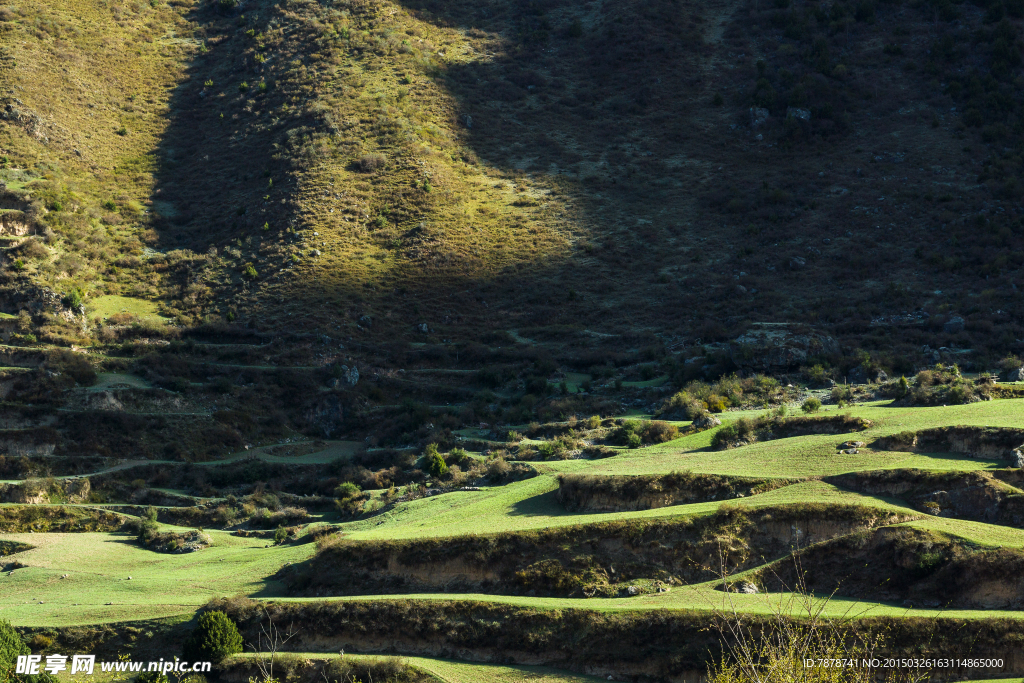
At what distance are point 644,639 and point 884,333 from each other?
98.9 feet

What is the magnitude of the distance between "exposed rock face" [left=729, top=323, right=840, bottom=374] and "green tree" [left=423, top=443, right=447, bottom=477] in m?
13.0

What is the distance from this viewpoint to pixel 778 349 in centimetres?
3547

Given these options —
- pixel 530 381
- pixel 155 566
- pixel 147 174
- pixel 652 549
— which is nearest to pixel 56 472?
pixel 155 566

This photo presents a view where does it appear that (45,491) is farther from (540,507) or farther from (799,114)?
(799,114)

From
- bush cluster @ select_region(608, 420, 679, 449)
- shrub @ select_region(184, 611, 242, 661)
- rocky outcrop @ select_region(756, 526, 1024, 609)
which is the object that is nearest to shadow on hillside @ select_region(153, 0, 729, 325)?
bush cluster @ select_region(608, 420, 679, 449)

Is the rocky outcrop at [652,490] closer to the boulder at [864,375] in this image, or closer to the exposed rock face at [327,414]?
the boulder at [864,375]

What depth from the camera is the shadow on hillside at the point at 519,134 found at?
54906mm

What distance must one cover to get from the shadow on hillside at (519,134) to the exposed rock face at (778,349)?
13.5 metres

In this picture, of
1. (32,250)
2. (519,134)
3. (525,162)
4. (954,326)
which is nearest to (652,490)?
(954,326)

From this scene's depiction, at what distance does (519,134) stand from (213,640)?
5569 cm

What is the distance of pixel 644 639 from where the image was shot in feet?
50.1

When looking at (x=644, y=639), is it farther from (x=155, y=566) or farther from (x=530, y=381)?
(x=530, y=381)

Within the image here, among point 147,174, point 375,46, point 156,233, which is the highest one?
point 375,46

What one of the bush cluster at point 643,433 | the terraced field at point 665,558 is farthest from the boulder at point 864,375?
the bush cluster at point 643,433
